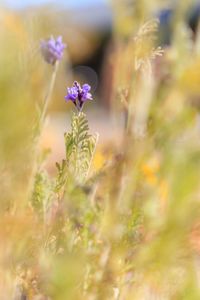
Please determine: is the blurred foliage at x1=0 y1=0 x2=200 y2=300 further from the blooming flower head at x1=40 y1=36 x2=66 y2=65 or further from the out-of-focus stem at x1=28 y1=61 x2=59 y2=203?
the blooming flower head at x1=40 y1=36 x2=66 y2=65

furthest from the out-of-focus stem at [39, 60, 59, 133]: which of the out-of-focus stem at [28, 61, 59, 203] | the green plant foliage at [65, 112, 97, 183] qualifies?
the green plant foliage at [65, 112, 97, 183]

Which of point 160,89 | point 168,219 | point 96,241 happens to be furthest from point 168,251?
point 160,89

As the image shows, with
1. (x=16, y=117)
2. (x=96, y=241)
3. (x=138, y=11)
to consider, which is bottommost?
(x=16, y=117)

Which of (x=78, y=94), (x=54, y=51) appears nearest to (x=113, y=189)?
(x=78, y=94)

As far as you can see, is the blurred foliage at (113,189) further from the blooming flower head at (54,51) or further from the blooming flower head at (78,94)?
the blooming flower head at (54,51)

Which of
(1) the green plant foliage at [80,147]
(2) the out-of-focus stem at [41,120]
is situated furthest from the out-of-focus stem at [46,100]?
(1) the green plant foliage at [80,147]

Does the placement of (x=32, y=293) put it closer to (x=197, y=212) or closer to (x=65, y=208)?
(x=65, y=208)
